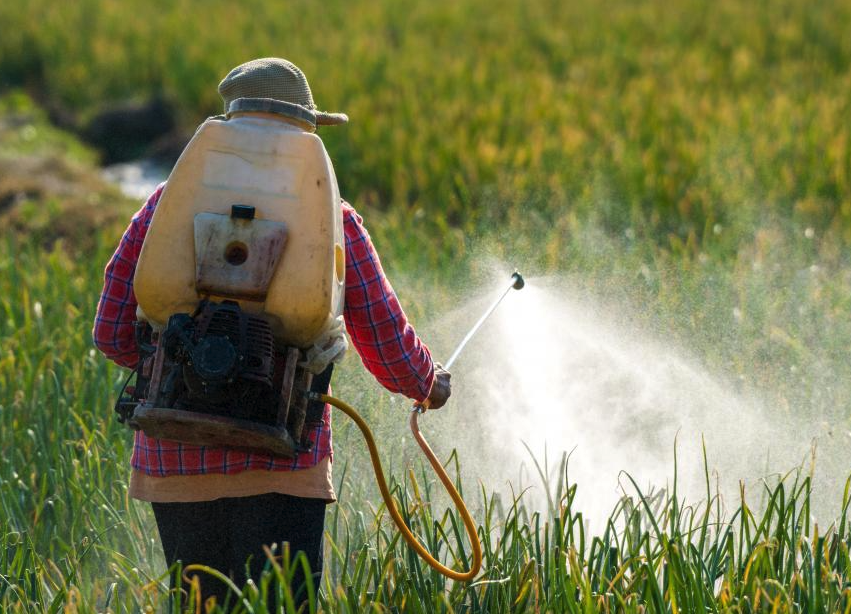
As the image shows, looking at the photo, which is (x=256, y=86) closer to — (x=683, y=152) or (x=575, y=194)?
(x=575, y=194)

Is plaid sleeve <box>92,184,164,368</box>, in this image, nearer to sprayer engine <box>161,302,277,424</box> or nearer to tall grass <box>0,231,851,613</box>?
sprayer engine <box>161,302,277,424</box>

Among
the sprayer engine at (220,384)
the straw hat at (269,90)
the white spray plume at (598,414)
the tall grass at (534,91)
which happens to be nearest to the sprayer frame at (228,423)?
the sprayer engine at (220,384)

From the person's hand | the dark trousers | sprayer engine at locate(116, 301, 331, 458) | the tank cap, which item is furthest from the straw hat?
the dark trousers

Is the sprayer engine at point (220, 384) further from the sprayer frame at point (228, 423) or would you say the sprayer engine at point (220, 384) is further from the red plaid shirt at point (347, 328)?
the red plaid shirt at point (347, 328)

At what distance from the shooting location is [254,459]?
2.18 metres

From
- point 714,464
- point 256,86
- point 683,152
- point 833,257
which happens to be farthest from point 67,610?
point 683,152

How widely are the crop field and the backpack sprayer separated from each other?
0.27m

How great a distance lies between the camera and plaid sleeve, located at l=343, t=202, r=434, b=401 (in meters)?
2.17

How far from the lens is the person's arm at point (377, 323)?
85.5 inches

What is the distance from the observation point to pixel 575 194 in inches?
235

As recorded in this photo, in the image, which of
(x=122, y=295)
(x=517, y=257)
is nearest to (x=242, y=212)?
(x=122, y=295)

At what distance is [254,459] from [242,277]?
0.35 meters

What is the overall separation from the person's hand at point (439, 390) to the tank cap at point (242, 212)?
494mm

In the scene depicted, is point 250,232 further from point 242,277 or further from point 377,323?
point 377,323
